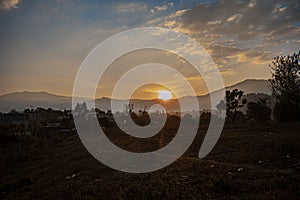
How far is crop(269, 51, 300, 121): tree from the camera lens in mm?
33281

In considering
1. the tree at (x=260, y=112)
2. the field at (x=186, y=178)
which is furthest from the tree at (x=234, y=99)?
the field at (x=186, y=178)

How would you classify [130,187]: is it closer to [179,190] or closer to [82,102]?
[179,190]

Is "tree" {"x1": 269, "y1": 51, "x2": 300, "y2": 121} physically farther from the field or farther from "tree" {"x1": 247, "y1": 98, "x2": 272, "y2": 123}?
the field

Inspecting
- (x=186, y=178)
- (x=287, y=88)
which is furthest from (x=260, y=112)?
(x=186, y=178)

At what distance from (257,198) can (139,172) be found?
23.3ft

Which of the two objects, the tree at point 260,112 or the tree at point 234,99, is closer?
the tree at point 260,112

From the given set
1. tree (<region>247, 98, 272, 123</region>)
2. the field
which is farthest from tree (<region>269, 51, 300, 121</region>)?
the field

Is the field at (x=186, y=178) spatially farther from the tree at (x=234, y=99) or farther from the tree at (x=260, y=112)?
the tree at (x=234, y=99)

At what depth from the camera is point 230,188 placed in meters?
9.75

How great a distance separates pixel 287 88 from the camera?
115 ft

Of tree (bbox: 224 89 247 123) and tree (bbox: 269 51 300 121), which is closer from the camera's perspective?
tree (bbox: 269 51 300 121)

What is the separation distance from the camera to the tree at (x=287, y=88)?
33.3 meters

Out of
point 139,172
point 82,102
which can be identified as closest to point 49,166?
point 139,172

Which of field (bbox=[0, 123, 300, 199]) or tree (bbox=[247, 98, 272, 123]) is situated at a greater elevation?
tree (bbox=[247, 98, 272, 123])
